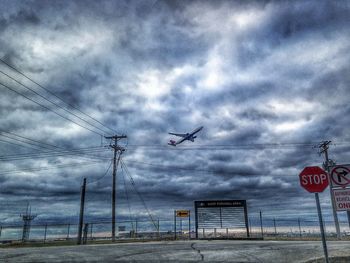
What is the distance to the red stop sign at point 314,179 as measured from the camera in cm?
951

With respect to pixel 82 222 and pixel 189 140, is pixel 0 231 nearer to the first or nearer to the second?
pixel 82 222

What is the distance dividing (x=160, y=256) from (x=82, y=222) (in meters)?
21.0

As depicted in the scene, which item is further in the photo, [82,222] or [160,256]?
[82,222]

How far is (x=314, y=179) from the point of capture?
31.4 feet

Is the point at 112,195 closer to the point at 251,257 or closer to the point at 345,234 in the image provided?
the point at 251,257

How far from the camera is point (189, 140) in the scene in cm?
5247

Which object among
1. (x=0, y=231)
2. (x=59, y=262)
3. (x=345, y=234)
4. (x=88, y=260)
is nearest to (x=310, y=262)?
(x=88, y=260)

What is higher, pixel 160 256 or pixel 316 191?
pixel 316 191

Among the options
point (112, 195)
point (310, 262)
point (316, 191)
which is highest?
point (112, 195)

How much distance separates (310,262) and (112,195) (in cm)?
2930

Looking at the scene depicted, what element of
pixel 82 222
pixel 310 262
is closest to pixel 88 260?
pixel 310 262

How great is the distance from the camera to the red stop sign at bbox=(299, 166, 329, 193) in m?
9.51

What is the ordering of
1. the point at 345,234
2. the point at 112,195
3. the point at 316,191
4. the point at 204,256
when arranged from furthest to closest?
the point at 345,234
the point at 112,195
the point at 204,256
the point at 316,191

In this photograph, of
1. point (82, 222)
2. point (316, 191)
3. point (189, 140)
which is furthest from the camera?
point (189, 140)
